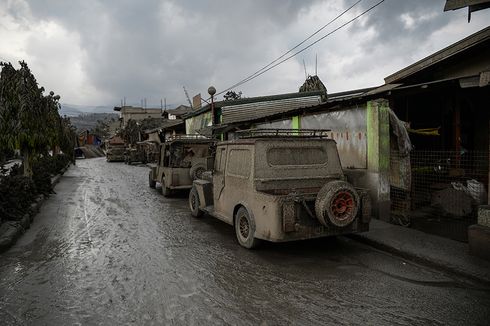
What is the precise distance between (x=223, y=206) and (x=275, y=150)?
1.70 m

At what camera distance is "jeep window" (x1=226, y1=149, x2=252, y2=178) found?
21.4 feet

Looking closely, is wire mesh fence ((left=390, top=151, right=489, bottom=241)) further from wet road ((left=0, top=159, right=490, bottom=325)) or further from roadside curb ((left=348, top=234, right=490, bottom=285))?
wet road ((left=0, top=159, right=490, bottom=325))

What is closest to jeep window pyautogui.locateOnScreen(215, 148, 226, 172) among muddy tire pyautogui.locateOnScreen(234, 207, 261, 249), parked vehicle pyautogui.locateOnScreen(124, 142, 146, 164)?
muddy tire pyautogui.locateOnScreen(234, 207, 261, 249)

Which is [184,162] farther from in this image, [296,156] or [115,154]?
[115,154]

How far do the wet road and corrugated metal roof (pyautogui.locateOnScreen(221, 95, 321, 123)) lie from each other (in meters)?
13.7

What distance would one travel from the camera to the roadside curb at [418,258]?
4902mm

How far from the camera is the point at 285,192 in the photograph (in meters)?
6.46

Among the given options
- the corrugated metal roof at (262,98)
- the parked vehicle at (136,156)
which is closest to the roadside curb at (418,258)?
the corrugated metal roof at (262,98)

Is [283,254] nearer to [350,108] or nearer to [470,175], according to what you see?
[350,108]

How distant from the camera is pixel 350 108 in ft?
31.1

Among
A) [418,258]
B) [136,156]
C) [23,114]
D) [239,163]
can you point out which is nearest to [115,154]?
[136,156]

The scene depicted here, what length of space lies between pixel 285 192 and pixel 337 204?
1.04 m

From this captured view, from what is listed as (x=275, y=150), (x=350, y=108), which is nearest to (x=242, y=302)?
(x=275, y=150)

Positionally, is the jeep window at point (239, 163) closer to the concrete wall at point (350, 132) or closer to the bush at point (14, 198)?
the concrete wall at point (350, 132)
